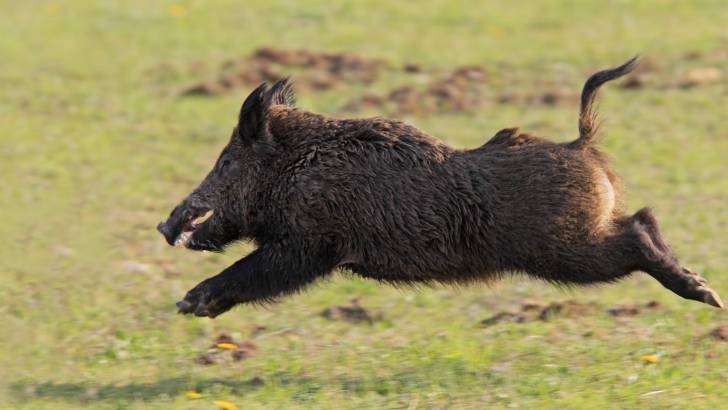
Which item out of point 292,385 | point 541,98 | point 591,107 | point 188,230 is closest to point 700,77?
point 541,98

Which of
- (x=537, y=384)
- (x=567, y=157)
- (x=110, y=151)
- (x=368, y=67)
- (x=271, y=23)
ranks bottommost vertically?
(x=537, y=384)

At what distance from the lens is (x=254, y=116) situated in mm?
6852

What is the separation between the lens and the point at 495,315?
25.6ft

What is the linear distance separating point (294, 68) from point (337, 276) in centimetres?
643

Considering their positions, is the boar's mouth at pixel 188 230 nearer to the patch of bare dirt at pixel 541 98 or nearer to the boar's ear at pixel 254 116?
the boar's ear at pixel 254 116

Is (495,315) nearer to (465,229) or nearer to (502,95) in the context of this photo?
(465,229)

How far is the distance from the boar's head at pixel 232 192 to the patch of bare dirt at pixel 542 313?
1836 millimetres

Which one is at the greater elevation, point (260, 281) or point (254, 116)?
point (254, 116)

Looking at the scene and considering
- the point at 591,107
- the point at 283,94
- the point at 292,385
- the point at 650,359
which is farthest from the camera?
the point at 283,94

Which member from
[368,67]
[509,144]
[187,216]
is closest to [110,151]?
[368,67]

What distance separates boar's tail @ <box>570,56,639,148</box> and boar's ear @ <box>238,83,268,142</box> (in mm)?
1788

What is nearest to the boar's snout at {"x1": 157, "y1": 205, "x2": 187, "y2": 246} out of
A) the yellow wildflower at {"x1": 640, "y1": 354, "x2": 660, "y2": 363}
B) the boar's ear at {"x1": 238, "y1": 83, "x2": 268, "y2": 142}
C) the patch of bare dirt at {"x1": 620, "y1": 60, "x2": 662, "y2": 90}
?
the boar's ear at {"x1": 238, "y1": 83, "x2": 268, "y2": 142}

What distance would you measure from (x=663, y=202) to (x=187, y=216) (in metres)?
5.10

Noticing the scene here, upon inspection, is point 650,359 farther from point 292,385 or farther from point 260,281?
point 260,281
